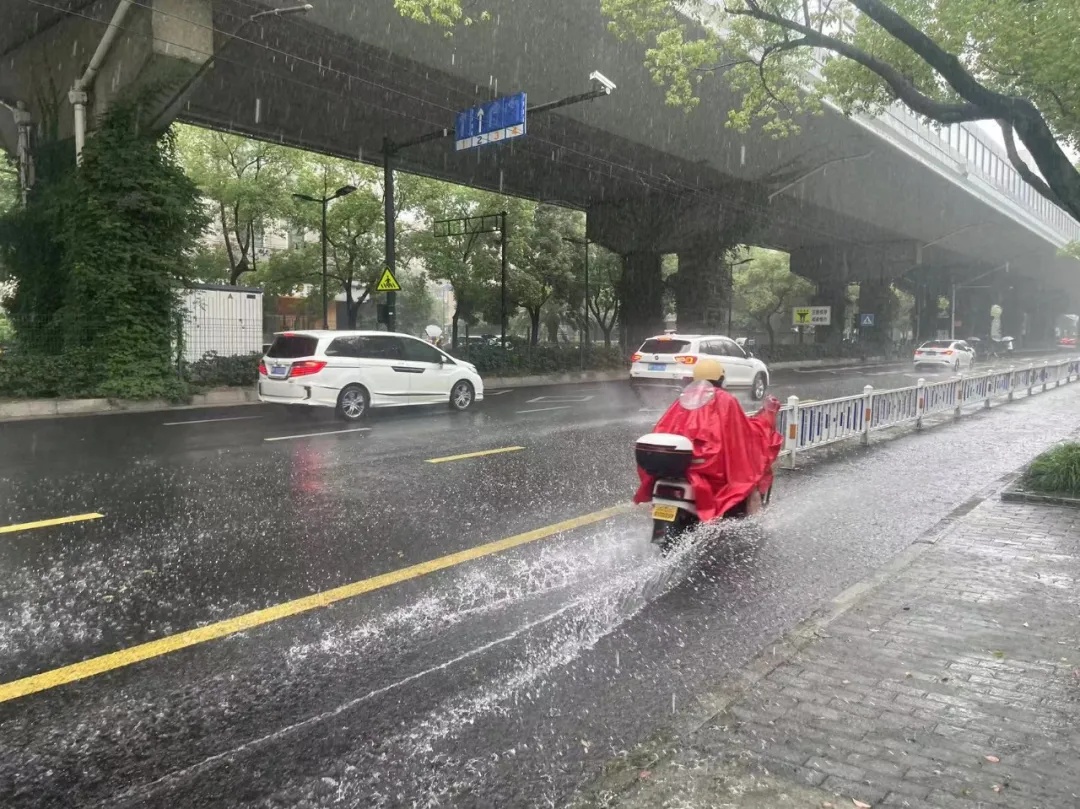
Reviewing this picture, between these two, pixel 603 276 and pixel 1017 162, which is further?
pixel 603 276

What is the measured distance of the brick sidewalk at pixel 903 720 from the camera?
2.85 metres

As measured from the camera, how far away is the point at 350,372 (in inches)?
558

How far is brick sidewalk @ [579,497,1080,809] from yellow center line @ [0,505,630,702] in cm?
236

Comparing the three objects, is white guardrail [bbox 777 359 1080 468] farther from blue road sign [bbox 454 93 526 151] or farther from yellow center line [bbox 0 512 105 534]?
blue road sign [bbox 454 93 526 151]

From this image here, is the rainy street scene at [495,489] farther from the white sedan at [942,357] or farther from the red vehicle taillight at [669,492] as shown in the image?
the white sedan at [942,357]

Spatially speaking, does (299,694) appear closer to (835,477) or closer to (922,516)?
(922,516)

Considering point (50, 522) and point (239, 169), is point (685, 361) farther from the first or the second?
point (239, 169)

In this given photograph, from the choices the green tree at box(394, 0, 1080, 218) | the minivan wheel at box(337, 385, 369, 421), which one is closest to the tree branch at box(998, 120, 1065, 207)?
the green tree at box(394, 0, 1080, 218)

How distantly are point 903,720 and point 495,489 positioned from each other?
5.32 metres

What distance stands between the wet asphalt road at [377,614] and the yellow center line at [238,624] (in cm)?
7

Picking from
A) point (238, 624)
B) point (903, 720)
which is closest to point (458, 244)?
point (238, 624)

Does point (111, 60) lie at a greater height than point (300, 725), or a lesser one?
greater

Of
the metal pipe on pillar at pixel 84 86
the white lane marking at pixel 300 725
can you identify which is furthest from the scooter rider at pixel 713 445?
the metal pipe on pillar at pixel 84 86

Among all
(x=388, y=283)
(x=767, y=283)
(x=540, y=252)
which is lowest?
(x=388, y=283)
